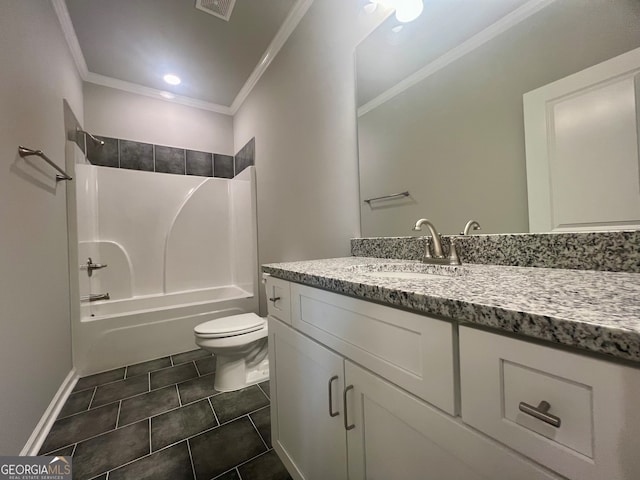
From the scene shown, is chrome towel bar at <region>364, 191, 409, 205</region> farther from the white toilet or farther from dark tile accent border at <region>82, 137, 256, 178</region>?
dark tile accent border at <region>82, 137, 256, 178</region>

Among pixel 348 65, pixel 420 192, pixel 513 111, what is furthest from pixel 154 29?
pixel 513 111

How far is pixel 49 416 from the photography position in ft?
4.68

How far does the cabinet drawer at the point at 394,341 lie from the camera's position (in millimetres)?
475

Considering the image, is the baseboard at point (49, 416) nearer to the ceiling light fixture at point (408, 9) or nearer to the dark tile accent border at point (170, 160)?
the dark tile accent border at point (170, 160)

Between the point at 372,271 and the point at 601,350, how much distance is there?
30.4 inches

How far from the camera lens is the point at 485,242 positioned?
931 millimetres

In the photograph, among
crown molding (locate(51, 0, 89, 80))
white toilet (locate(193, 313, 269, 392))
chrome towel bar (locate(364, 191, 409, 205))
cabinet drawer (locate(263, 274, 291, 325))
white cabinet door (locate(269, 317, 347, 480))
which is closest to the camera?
white cabinet door (locate(269, 317, 347, 480))

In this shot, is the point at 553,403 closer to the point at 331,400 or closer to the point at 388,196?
the point at 331,400

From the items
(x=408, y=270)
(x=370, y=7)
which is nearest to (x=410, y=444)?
(x=408, y=270)

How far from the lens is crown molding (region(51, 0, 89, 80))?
5.72 ft

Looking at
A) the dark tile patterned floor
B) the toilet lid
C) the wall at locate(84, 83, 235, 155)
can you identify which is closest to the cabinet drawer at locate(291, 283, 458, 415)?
the dark tile patterned floor

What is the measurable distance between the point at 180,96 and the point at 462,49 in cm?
294

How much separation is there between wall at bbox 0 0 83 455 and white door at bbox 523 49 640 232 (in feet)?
6.57

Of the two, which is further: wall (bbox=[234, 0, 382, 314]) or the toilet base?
the toilet base
